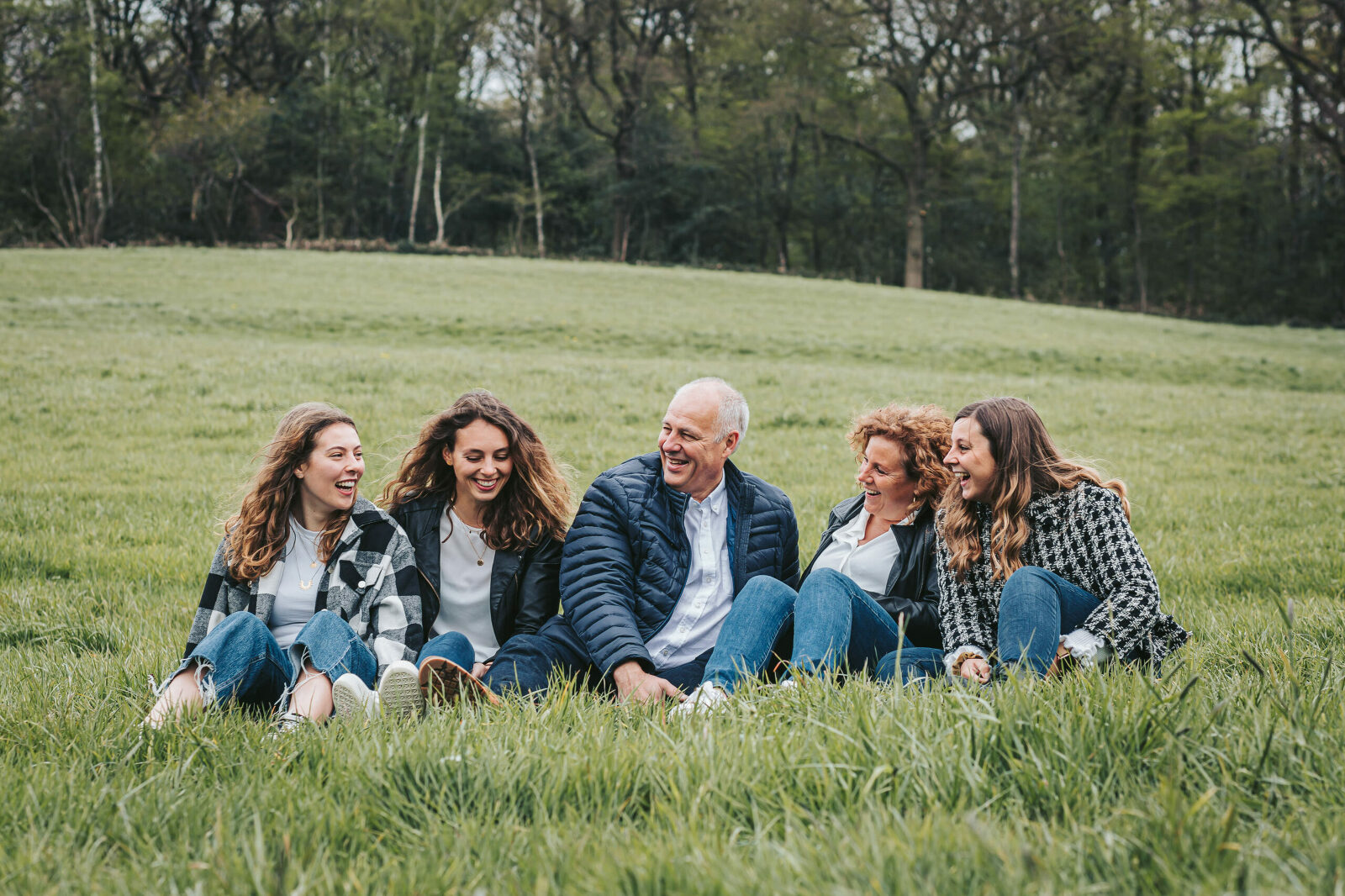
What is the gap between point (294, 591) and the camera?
150 inches

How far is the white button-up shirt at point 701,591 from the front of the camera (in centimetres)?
401

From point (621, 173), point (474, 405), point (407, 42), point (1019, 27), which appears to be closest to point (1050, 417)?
point (474, 405)

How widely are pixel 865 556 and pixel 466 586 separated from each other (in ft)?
6.18

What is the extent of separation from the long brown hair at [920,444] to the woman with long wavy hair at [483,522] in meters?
1.60

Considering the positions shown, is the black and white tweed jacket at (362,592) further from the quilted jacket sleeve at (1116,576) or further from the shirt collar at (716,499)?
the quilted jacket sleeve at (1116,576)

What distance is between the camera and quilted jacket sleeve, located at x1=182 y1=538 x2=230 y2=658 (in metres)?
3.59

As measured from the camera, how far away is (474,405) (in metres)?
4.14

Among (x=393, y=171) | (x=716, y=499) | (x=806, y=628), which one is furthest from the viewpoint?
Answer: (x=393, y=171)

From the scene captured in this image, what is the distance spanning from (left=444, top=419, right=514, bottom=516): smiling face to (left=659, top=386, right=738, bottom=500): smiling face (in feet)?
2.36

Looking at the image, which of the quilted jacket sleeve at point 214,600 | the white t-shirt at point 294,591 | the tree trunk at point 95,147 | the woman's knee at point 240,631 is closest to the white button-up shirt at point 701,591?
the white t-shirt at point 294,591

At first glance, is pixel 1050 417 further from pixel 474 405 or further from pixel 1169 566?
pixel 474 405

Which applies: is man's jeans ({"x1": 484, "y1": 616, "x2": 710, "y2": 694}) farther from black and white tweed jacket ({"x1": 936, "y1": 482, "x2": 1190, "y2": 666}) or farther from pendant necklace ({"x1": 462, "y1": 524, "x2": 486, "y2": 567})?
black and white tweed jacket ({"x1": 936, "y1": 482, "x2": 1190, "y2": 666})

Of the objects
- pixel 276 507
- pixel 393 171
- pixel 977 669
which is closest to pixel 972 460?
pixel 977 669

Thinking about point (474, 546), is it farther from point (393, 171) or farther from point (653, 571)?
point (393, 171)
